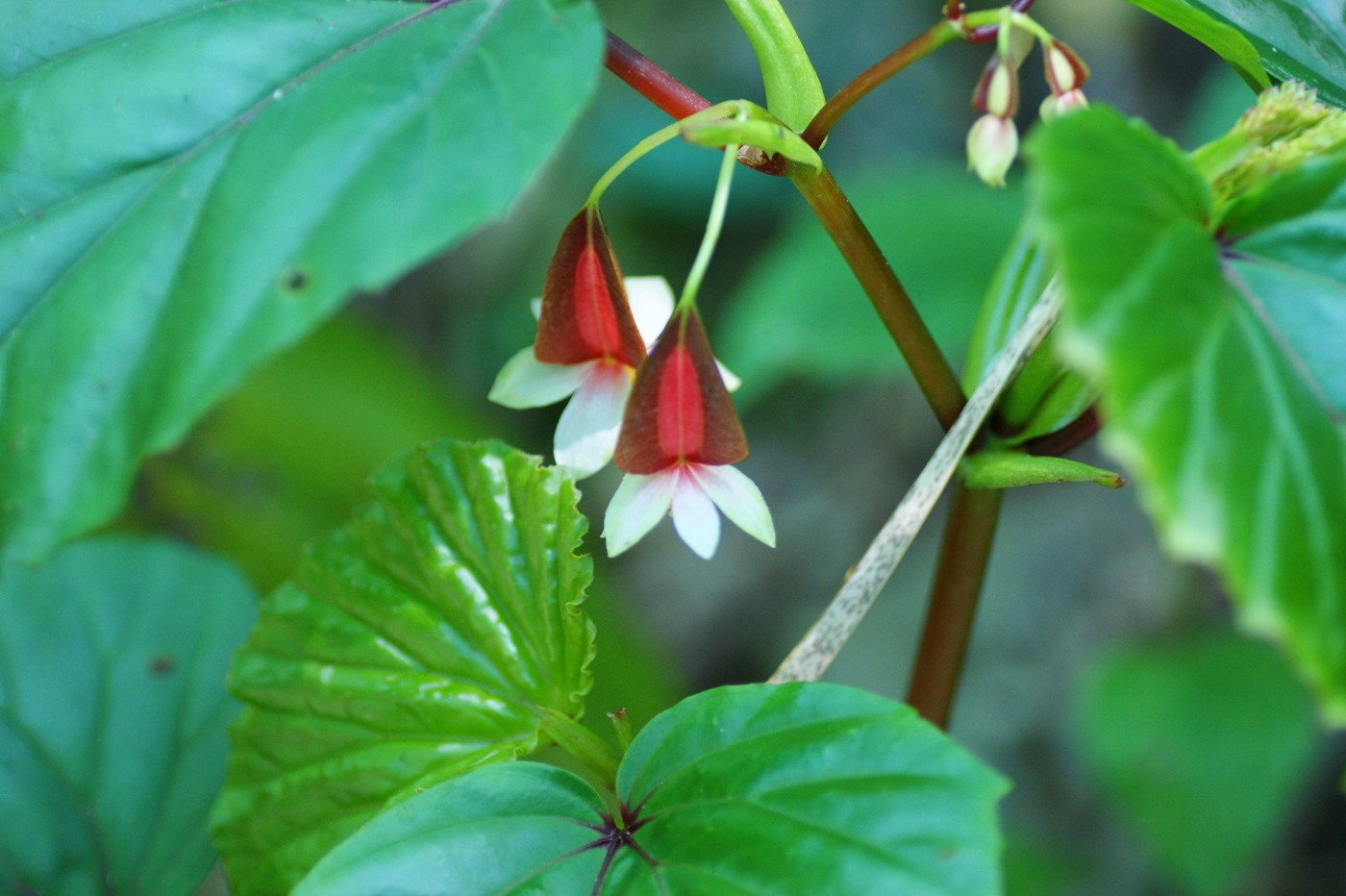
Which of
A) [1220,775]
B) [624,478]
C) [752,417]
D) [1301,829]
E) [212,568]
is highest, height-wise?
[624,478]

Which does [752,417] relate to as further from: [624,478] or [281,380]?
[624,478]

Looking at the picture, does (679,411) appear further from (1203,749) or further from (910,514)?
(1203,749)

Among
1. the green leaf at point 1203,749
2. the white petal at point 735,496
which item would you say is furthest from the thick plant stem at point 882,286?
the green leaf at point 1203,749

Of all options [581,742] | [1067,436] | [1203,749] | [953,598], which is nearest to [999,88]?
[1067,436]

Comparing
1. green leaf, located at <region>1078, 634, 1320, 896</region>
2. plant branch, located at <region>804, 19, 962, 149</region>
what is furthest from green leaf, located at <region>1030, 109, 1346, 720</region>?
green leaf, located at <region>1078, 634, 1320, 896</region>

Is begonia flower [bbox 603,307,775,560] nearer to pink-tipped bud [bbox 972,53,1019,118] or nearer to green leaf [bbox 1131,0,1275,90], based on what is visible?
pink-tipped bud [bbox 972,53,1019,118]

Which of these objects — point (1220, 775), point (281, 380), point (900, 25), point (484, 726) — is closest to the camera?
point (484, 726)

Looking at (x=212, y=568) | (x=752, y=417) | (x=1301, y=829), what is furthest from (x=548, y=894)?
(x=752, y=417)
